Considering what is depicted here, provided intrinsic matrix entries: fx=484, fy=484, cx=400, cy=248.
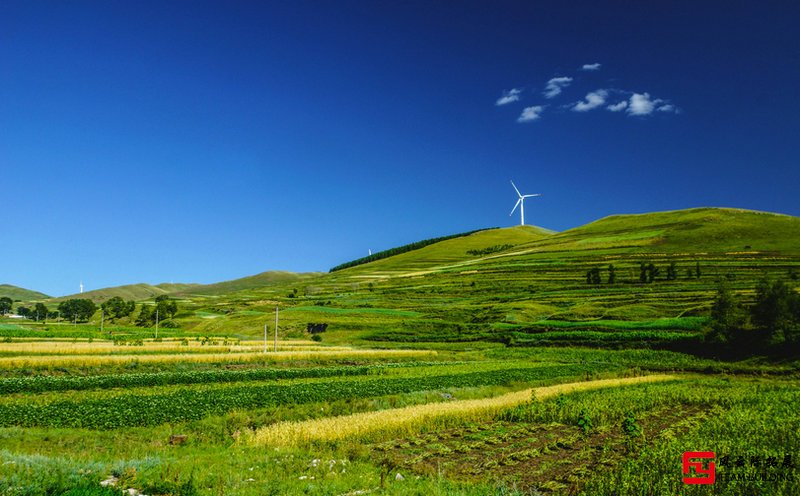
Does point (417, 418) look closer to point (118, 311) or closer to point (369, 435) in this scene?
point (369, 435)

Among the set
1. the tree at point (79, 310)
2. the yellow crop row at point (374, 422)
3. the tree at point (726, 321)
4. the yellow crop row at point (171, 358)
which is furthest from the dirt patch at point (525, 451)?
the tree at point (79, 310)

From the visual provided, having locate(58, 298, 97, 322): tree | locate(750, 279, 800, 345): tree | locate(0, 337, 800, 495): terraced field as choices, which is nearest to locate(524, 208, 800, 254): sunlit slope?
locate(750, 279, 800, 345): tree

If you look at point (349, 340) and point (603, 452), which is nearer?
point (603, 452)

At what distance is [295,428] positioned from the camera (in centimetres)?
2031

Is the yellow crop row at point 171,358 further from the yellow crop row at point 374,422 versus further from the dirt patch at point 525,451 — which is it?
the dirt patch at point 525,451

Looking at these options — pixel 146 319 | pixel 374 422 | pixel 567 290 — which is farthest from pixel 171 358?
pixel 146 319

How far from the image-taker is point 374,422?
70.8ft

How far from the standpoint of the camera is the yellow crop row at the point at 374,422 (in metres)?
19.3

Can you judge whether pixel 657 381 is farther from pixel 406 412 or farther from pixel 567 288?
pixel 567 288

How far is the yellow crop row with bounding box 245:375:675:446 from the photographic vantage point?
19.3m

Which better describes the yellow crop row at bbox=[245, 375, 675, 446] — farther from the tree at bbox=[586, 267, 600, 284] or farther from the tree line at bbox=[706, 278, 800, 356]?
the tree at bbox=[586, 267, 600, 284]

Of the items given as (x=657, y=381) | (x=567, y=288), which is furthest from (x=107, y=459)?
(x=567, y=288)

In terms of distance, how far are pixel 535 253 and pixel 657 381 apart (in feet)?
427

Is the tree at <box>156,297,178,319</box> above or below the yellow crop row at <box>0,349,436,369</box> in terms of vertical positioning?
above
